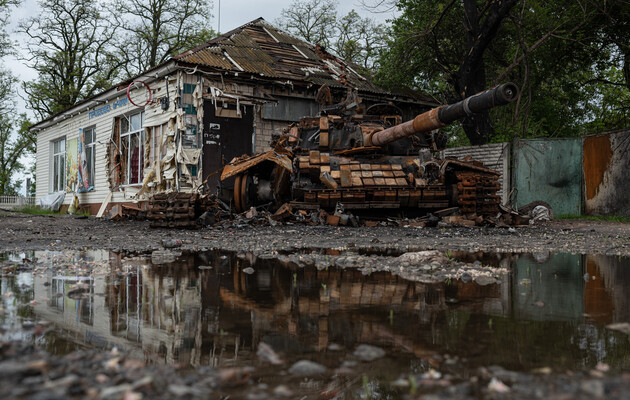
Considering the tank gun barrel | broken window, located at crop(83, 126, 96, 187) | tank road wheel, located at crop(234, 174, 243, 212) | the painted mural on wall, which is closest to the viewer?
the tank gun barrel

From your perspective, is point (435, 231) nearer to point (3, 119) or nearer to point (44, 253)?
point (44, 253)

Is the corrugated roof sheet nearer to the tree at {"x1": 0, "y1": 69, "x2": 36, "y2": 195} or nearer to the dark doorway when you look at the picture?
the dark doorway

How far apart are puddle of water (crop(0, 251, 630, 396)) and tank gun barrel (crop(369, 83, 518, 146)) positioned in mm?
3970

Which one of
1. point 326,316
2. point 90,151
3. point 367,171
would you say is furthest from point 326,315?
point 90,151

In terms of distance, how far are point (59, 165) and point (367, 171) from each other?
759 inches

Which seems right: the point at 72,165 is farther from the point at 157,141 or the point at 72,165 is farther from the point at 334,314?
the point at 334,314

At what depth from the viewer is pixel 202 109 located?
15.1m

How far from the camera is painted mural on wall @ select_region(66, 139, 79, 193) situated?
22.2 m

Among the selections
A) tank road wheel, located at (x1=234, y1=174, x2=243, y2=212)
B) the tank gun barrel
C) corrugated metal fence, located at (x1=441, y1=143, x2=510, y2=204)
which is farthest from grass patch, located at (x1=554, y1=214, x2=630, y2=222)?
tank road wheel, located at (x1=234, y1=174, x2=243, y2=212)

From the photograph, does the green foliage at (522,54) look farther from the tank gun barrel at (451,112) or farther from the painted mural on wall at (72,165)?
the painted mural on wall at (72,165)

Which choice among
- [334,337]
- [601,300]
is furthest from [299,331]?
[601,300]

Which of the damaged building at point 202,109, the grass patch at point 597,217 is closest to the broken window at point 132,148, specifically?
the damaged building at point 202,109

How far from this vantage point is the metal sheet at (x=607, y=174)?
45.5 feet

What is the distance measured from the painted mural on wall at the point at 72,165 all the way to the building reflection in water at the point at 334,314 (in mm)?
19978
